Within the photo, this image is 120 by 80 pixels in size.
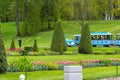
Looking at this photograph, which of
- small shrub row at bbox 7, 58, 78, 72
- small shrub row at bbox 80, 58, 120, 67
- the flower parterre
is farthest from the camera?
small shrub row at bbox 80, 58, 120, 67

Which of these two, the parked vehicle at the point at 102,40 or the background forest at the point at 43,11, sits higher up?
the background forest at the point at 43,11

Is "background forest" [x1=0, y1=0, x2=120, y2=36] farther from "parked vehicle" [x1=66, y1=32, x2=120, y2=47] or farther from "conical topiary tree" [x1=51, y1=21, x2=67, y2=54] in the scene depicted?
"conical topiary tree" [x1=51, y1=21, x2=67, y2=54]

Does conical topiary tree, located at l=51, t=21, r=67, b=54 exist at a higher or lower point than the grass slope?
higher

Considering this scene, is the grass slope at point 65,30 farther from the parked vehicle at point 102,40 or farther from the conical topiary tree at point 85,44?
the conical topiary tree at point 85,44

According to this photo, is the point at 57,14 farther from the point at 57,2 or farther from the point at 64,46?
the point at 64,46

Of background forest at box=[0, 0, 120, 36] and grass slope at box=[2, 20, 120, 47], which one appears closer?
grass slope at box=[2, 20, 120, 47]

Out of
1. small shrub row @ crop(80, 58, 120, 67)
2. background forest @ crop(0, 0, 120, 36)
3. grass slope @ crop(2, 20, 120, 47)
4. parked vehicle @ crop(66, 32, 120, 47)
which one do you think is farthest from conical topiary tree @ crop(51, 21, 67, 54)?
background forest @ crop(0, 0, 120, 36)

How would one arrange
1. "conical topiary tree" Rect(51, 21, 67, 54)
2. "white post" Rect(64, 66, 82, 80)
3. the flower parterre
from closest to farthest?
"white post" Rect(64, 66, 82, 80), the flower parterre, "conical topiary tree" Rect(51, 21, 67, 54)

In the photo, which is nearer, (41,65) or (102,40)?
(41,65)

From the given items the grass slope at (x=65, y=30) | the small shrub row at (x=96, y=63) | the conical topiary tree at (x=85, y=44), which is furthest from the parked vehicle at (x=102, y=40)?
the small shrub row at (x=96, y=63)

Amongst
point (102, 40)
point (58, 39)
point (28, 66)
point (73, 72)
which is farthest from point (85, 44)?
point (73, 72)

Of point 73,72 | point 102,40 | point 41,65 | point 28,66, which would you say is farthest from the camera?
point 102,40

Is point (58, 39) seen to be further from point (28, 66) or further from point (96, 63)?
point (28, 66)

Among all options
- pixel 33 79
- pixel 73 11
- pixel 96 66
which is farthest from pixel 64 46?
pixel 73 11
